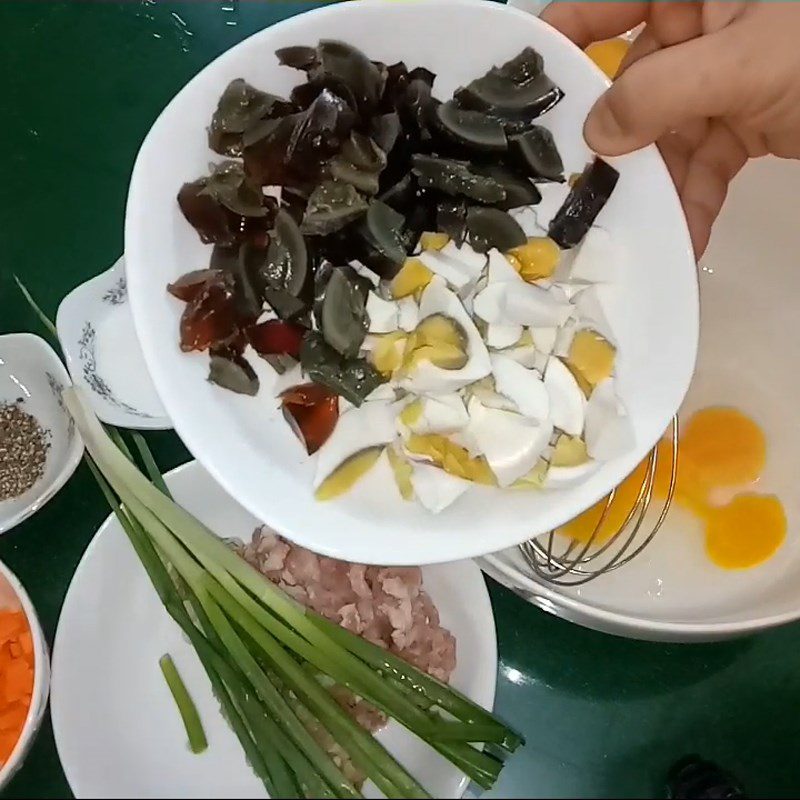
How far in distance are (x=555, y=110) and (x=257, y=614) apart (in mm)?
604

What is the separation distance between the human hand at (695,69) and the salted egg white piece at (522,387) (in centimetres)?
22

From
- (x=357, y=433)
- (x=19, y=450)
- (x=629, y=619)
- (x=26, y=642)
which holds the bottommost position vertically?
(x=629, y=619)

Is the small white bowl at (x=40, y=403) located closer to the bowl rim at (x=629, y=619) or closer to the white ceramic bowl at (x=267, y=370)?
the white ceramic bowl at (x=267, y=370)

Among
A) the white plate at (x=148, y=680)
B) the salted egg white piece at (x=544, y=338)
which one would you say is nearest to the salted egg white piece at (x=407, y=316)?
the salted egg white piece at (x=544, y=338)

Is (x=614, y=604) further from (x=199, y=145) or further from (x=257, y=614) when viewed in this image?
(x=199, y=145)

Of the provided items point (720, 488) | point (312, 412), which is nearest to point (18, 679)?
point (312, 412)

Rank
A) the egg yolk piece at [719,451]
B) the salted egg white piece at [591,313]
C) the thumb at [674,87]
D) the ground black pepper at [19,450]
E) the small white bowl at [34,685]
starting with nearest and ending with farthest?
the thumb at [674,87]
the salted egg white piece at [591,313]
the small white bowl at [34,685]
the ground black pepper at [19,450]
the egg yolk piece at [719,451]

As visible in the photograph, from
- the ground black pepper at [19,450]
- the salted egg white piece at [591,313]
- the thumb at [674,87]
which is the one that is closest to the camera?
the thumb at [674,87]

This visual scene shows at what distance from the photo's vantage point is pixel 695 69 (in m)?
0.76

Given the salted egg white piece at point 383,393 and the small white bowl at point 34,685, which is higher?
the salted egg white piece at point 383,393

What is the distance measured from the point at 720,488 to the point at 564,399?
1.67 ft

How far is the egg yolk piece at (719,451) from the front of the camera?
1.24m

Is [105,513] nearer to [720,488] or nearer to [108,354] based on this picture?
[108,354]

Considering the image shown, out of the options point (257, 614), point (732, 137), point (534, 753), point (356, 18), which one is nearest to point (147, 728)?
point (257, 614)
